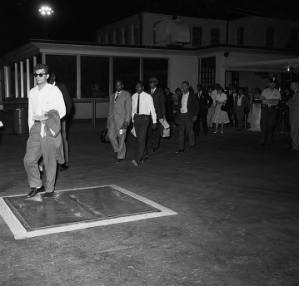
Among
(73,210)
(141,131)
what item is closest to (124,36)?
(141,131)

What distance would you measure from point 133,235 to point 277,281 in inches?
66.1

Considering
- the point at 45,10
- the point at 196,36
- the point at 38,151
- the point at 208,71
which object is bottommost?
the point at 38,151

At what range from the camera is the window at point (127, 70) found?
21.2 metres

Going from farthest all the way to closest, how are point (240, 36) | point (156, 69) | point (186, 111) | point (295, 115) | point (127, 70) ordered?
point (240, 36) → point (156, 69) → point (127, 70) → point (295, 115) → point (186, 111)

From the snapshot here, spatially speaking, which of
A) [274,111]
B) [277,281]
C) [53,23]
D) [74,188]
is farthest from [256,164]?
[53,23]

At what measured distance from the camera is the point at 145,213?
18.6 feet

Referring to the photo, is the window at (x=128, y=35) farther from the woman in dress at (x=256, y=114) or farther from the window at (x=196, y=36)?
the woman in dress at (x=256, y=114)

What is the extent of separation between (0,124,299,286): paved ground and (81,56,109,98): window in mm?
12013

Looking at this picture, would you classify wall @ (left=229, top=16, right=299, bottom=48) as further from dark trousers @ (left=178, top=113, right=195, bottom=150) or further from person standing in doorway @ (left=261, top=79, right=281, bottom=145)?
dark trousers @ (left=178, top=113, right=195, bottom=150)

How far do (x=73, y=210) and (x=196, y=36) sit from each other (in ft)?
90.0

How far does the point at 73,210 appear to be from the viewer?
227 inches

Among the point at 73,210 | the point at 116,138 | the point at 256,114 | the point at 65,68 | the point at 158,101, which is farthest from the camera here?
the point at 65,68

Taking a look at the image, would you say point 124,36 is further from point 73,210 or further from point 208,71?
point 73,210

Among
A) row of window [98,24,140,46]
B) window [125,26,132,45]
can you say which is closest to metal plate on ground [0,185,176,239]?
row of window [98,24,140,46]
